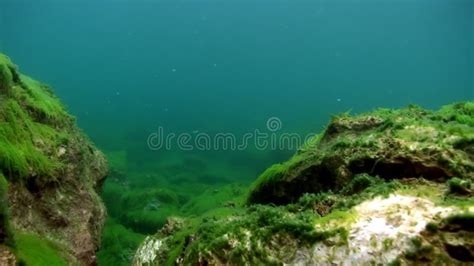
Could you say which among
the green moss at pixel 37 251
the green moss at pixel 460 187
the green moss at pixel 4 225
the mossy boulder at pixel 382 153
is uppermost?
the mossy boulder at pixel 382 153

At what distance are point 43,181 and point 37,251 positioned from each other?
156cm

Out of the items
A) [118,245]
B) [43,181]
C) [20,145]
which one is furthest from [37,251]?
[118,245]

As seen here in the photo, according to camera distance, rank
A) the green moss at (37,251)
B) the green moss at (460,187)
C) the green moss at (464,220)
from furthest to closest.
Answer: the green moss at (37,251), the green moss at (460,187), the green moss at (464,220)

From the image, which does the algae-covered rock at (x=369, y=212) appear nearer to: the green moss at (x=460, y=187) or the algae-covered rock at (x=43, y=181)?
the green moss at (x=460, y=187)

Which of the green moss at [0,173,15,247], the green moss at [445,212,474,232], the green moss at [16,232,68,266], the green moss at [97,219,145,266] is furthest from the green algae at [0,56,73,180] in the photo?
the green moss at [445,212,474,232]

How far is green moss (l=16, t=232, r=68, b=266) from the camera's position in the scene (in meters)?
5.35

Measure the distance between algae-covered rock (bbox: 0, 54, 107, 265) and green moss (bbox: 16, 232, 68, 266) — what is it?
0.02 metres

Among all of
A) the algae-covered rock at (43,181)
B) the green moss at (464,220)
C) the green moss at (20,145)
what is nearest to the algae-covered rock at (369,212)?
the green moss at (464,220)

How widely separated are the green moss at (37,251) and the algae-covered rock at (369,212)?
119 cm

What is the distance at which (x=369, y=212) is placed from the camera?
4.28 m

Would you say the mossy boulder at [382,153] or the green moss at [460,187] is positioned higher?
the mossy boulder at [382,153]

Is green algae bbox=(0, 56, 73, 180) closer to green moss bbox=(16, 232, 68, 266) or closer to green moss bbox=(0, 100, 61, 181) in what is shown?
green moss bbox=(0, 100, 61, 181)

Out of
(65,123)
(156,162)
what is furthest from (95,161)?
(156,162)

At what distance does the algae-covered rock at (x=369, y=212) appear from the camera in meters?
3.79
